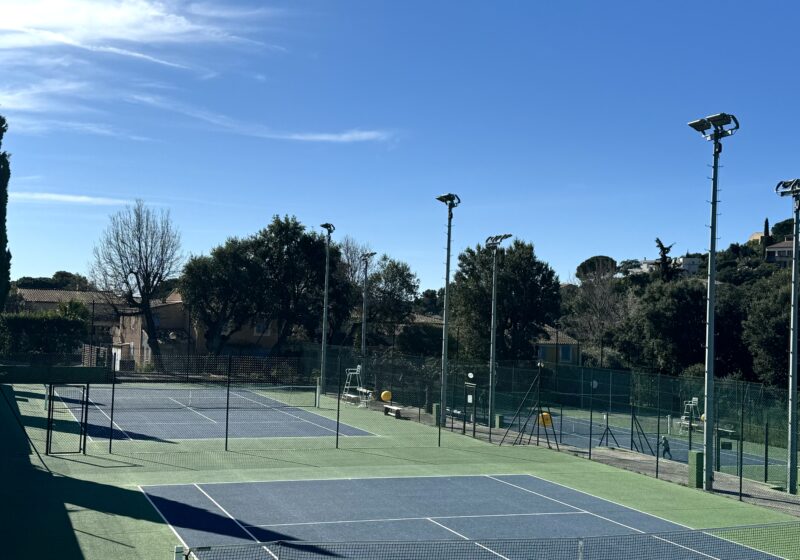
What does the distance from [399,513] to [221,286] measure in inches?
1668

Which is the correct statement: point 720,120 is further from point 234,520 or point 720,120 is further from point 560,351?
point 560,351

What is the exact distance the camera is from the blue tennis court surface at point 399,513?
16547 mm

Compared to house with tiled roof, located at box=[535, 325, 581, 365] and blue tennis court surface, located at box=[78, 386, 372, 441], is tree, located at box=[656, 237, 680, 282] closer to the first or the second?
house with tiled roof, located at box=[535, 325, 581, 365]

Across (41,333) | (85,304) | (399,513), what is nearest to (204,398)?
(41,333)

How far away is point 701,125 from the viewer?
2220 centimetres

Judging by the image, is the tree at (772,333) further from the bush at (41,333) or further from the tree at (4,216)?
the bush at (41,333)

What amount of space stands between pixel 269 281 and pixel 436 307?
173ft

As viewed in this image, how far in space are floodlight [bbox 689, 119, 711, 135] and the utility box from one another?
8995mm

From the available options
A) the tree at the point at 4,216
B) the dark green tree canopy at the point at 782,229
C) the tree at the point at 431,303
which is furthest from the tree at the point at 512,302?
the dark green tree canopy at the point at 782,229

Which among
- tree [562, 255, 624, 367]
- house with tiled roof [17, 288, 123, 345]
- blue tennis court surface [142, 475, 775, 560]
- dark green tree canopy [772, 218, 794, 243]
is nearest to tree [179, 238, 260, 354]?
house with tiled roof [17, 288, 123, 345]

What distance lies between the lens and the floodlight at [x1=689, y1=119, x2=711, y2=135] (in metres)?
22.1

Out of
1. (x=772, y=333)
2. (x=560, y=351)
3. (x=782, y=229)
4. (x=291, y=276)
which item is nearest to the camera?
(x=772, y=333)

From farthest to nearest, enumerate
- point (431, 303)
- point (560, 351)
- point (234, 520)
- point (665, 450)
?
point (431, 303)
point (560, 351)
point (665, 450)
point (234, 520)

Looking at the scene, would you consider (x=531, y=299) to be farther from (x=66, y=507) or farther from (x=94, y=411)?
(x=66, y=507)
